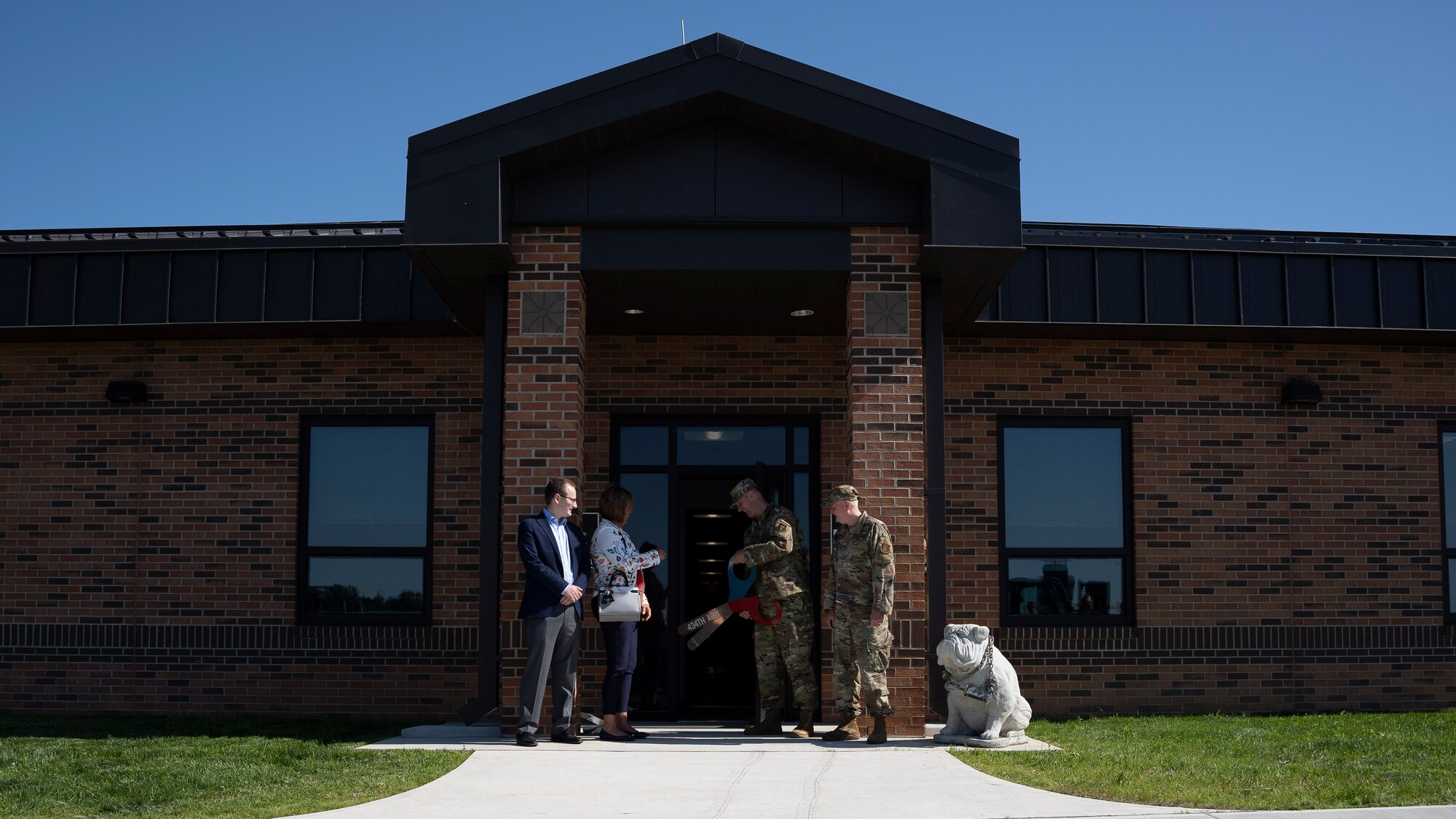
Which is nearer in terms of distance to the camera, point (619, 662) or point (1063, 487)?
point (619, 662)

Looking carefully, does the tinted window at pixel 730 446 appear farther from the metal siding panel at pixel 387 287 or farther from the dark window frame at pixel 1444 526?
the dark window frame at pixel 1444 526

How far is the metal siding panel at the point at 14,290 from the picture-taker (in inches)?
458

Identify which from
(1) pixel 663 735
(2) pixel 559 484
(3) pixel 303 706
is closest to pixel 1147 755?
(1) pixel 663 735

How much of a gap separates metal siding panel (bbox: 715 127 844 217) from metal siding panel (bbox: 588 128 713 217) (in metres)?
0.12

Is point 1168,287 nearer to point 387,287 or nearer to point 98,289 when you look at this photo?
point 387,287

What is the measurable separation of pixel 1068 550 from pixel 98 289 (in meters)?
9.05

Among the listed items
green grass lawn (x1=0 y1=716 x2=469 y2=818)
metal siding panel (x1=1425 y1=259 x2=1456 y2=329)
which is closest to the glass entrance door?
green grass lawn (x1=0 y1=716 x2=469 y2=818)

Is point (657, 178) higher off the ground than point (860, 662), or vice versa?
point (657, 178)

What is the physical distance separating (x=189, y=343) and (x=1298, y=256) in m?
10.2

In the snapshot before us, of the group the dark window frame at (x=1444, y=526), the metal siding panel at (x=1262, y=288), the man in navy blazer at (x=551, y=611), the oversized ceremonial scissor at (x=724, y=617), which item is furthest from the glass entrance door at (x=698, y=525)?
the dark window frame at (x=1444, y=526)

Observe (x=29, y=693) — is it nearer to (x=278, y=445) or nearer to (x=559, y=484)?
(x=278, y=445)

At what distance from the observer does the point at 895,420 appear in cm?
957

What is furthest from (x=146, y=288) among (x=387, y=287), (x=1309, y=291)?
(x=1309, y=291)

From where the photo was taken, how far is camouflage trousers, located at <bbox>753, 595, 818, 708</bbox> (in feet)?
30.7
